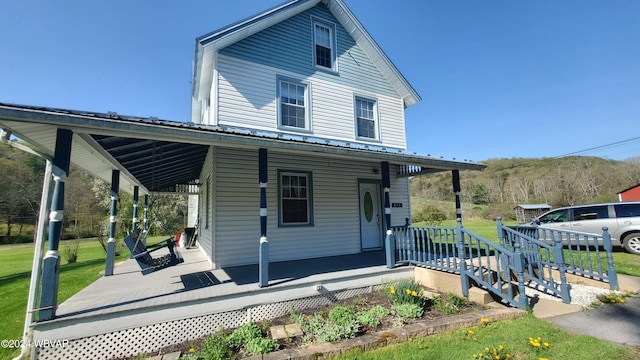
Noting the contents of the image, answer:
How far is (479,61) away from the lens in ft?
48.2

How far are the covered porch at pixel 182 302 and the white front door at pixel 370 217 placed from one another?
7.12ft

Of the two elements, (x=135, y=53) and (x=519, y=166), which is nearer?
(x=135, y=53)

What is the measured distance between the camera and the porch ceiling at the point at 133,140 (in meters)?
3.52

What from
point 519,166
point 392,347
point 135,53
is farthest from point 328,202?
point 519,166

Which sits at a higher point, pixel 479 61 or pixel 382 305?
pixel 479 61

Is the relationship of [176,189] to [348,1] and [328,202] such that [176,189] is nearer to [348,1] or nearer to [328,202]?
[328,202]

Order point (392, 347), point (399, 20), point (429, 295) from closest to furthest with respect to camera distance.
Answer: point (392, 347), point (429, 295), point (399, 20)

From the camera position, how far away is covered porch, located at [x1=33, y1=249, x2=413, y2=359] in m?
3.66

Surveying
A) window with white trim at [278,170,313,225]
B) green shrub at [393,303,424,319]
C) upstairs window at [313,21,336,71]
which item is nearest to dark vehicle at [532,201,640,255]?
green shrub at [393,303,424,319]

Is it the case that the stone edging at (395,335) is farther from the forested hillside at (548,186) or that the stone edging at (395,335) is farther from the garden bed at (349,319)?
the forested hillside at (548,186)

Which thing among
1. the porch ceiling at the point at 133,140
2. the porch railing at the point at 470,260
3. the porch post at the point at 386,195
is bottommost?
the porch railing at the point at 470,260

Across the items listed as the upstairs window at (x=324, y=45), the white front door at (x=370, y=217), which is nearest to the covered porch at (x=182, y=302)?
the white front door at (x=370, y=217)

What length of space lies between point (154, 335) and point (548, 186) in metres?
40.1

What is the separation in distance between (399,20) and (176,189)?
12.5m
